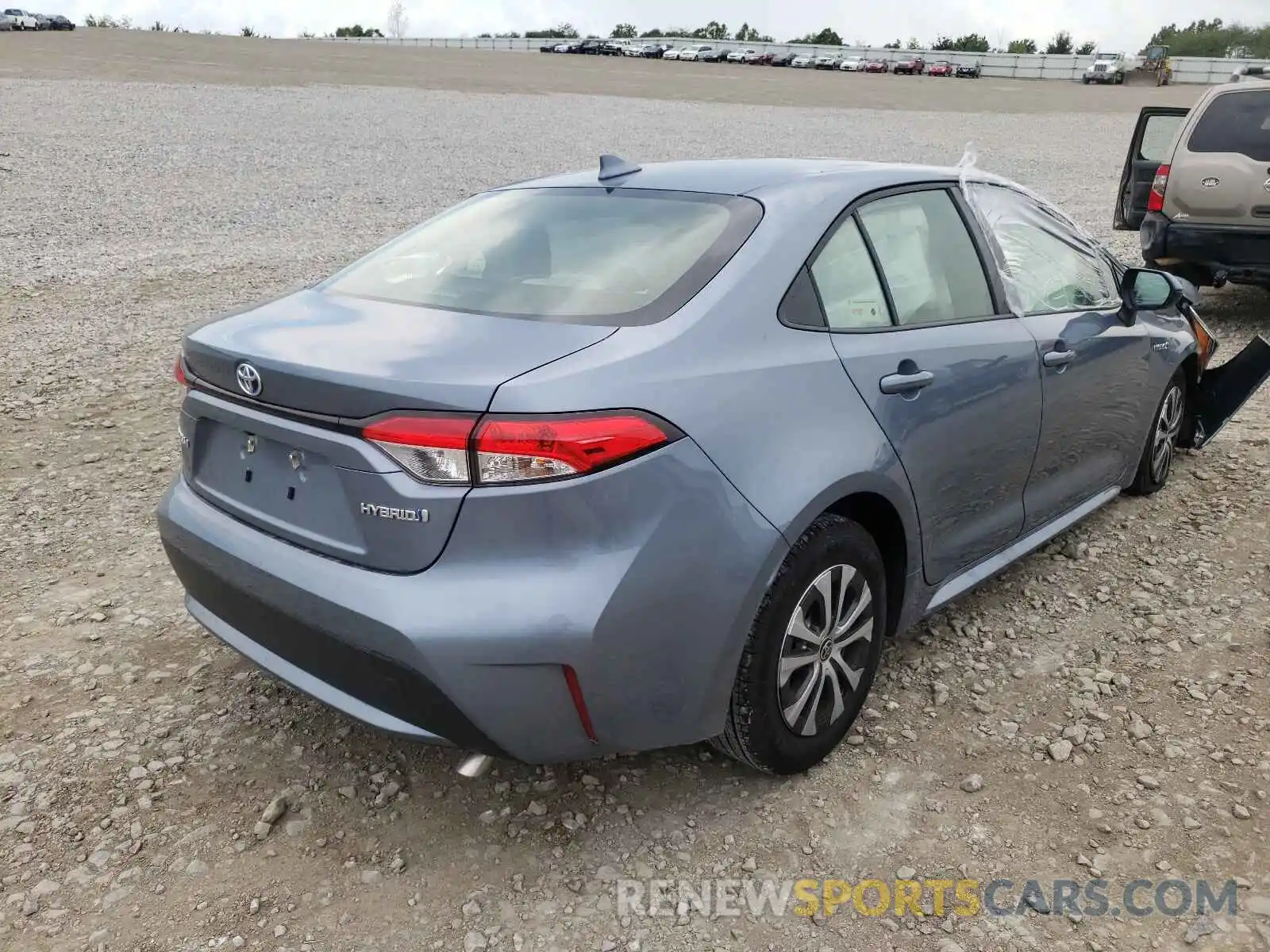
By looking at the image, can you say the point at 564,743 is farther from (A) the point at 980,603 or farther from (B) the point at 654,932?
(A) the point at 980,603

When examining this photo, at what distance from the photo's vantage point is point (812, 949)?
2.22m

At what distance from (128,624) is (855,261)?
2.71 m

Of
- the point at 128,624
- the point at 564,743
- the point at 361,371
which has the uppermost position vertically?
the point at 361,371

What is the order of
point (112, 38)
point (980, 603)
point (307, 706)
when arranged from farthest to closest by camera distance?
point (112, 38)
point (980, 603)
point (307, 706)

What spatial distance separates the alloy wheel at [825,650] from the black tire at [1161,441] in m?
2.27

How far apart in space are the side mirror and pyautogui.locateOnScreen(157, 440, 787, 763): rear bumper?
7.86 feet

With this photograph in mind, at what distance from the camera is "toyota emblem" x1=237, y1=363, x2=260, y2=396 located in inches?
90.6

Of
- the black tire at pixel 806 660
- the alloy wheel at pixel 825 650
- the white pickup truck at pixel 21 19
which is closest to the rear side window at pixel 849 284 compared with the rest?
the black tire at pixel 806 660

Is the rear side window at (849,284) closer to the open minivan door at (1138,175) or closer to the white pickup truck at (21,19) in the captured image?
the open minivan door at (1138,175)

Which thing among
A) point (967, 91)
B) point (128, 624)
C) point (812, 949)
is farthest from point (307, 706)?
point (967, 91)

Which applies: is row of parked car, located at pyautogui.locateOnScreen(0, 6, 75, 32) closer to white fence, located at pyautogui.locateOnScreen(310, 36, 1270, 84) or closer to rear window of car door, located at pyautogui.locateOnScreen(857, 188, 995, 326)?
white fence, located at pyautogui.locateOnScreen(310, 36, 1270, 84)

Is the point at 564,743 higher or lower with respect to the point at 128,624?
higher

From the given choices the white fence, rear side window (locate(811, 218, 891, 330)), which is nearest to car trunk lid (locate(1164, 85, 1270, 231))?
rear side window (locate(811, 218, 891, 330))

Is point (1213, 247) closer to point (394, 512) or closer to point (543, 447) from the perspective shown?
point (543, 447)
